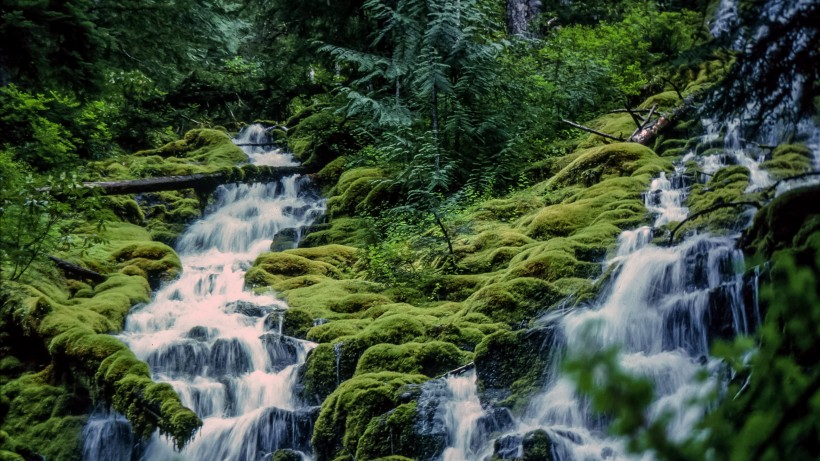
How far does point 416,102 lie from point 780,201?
9.98 m

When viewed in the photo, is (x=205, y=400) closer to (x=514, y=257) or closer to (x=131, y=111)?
(x=514, y=257)

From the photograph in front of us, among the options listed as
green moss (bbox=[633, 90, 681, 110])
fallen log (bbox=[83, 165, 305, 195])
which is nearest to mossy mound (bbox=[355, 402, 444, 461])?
green moss (bbox=[633, 90, 681, 110])

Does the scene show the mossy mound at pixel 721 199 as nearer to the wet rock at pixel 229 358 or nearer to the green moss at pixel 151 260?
the wet rock at pixel 229 358

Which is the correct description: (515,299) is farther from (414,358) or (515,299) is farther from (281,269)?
(281,269)

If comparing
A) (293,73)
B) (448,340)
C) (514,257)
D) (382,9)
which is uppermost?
(382,9)

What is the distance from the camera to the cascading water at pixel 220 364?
7145mm

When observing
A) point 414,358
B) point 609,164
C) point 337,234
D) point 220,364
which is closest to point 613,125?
point 609,164

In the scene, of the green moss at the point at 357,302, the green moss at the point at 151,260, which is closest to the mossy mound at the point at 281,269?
the green moss at the point at 151,260

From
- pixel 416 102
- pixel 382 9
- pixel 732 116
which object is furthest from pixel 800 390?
pixel 382 9

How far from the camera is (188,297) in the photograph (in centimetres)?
1154

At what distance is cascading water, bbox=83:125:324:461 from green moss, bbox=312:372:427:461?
45cm

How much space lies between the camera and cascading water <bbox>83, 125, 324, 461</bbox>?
7.14 meters

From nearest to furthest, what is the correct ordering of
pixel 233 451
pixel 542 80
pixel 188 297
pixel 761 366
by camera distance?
A: pixel 761 366
pixel 233 451
pixel 188 297
pixel 542 80

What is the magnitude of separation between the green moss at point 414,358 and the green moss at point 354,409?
26cm
